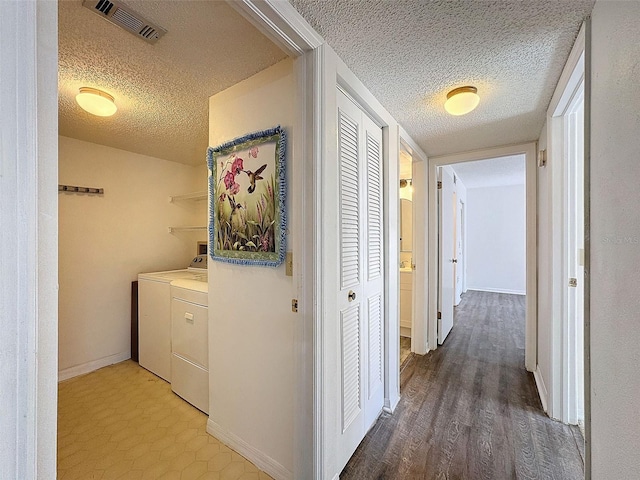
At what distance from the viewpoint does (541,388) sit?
6.97 feet

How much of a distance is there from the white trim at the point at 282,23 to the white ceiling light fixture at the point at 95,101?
132cm

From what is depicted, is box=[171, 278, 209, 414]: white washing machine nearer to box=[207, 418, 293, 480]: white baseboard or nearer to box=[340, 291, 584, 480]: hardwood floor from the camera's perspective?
box=[207, 418, 293, 480]: white baseboard

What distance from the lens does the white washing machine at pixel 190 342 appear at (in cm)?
191

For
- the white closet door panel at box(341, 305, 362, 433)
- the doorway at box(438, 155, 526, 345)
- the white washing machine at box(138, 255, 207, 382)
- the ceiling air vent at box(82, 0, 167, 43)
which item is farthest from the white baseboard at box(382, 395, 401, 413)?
the doorway at box(438, 155, 526, 345)

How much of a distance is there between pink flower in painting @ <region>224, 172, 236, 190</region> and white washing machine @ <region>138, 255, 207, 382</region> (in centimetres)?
103

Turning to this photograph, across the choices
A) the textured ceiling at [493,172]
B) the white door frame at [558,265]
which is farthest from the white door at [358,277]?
the textured ceiling at [493,172]

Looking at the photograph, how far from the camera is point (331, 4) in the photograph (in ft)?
3.45

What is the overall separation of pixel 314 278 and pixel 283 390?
64 cm

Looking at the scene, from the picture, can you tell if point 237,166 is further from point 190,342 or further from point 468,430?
point 468,430

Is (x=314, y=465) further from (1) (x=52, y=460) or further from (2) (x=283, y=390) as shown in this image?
(1) (x=52, y=460)

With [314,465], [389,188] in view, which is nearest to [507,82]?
[389,188]

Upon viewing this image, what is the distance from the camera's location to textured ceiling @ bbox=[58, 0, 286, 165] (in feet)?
3.80

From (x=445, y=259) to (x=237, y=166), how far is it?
2593mm

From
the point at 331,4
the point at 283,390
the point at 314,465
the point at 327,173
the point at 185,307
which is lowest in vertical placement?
the point at 314,465
